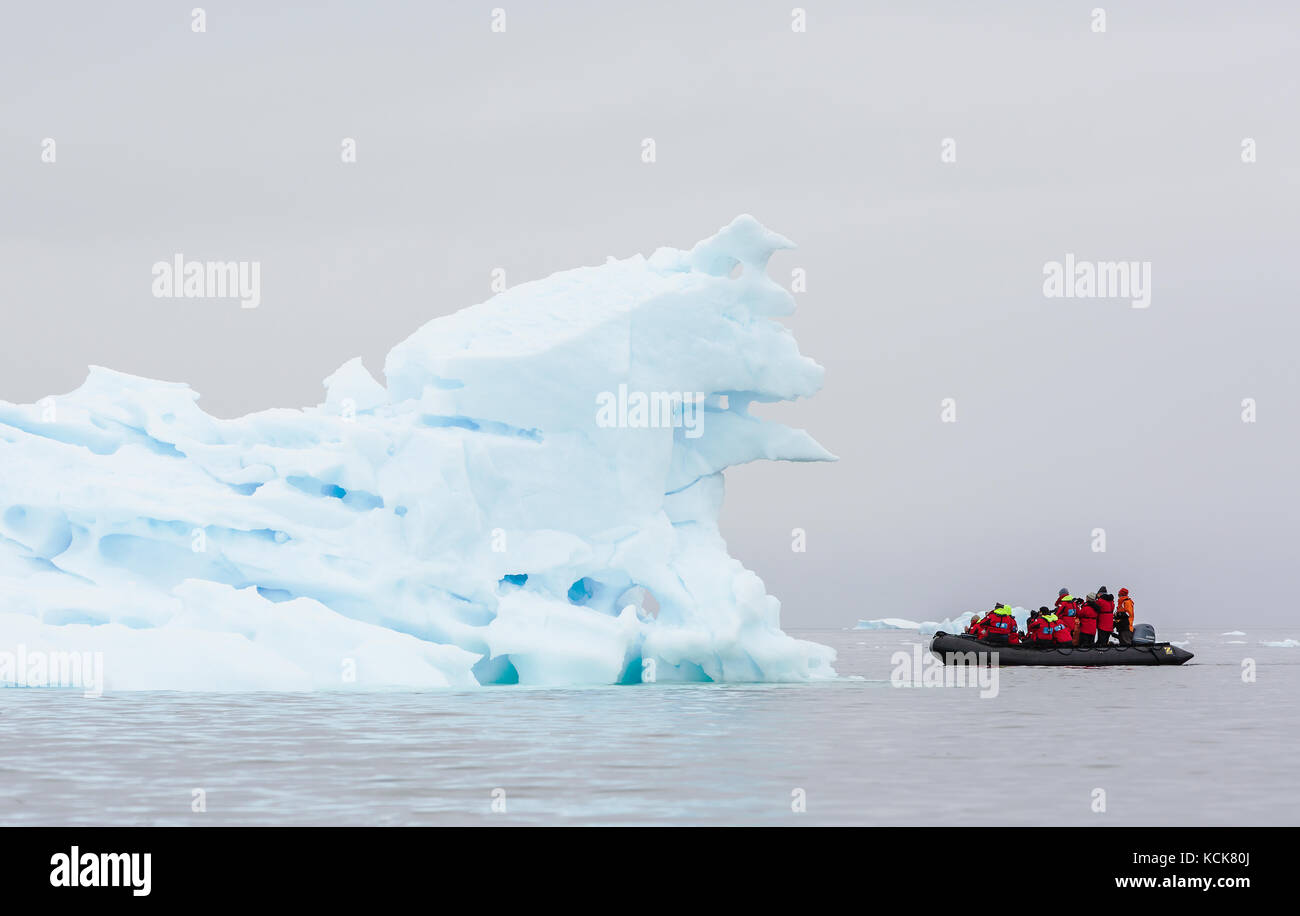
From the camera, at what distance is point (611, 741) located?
1420 centimetres

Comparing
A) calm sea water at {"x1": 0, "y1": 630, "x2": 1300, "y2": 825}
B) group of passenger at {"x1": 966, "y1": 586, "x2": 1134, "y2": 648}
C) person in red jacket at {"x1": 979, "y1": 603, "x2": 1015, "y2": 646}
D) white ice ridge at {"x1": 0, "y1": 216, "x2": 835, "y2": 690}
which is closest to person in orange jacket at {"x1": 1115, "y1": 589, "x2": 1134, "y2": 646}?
group of passenger at {"x1": 966, "y1": 586, "x2": 1134, "y2": 648}

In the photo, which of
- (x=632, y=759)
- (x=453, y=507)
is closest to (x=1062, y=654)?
(x=453, y=507)

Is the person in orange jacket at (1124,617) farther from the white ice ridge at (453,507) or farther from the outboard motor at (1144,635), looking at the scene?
the white ice ridge at (453,507)

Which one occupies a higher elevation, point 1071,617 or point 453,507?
point 453,507

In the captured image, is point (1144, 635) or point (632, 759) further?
point (1144, 635)

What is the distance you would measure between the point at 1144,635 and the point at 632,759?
21751 millimetres

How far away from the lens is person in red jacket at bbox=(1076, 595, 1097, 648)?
30.3 metres

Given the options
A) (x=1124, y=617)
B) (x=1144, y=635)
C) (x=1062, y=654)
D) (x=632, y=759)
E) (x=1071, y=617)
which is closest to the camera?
(x=632, y=759)

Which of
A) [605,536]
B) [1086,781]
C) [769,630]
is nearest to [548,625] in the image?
[605,536]

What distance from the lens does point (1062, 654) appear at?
1182 inches

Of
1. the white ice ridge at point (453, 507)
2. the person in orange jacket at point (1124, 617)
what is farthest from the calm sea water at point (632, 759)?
the person in orange jacket at point (1124, 617)

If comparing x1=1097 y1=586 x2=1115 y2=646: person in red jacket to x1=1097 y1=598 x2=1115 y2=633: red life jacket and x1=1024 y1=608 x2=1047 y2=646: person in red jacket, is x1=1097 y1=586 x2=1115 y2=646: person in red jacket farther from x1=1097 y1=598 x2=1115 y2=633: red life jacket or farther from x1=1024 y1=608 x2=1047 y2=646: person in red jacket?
x1=1024 y1=608 x2=1047 y2=646: person in red jacket

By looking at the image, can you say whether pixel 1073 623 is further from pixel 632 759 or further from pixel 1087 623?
pixel 632 759

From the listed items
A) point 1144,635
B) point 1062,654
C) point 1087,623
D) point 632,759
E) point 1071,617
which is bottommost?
point 632,759
